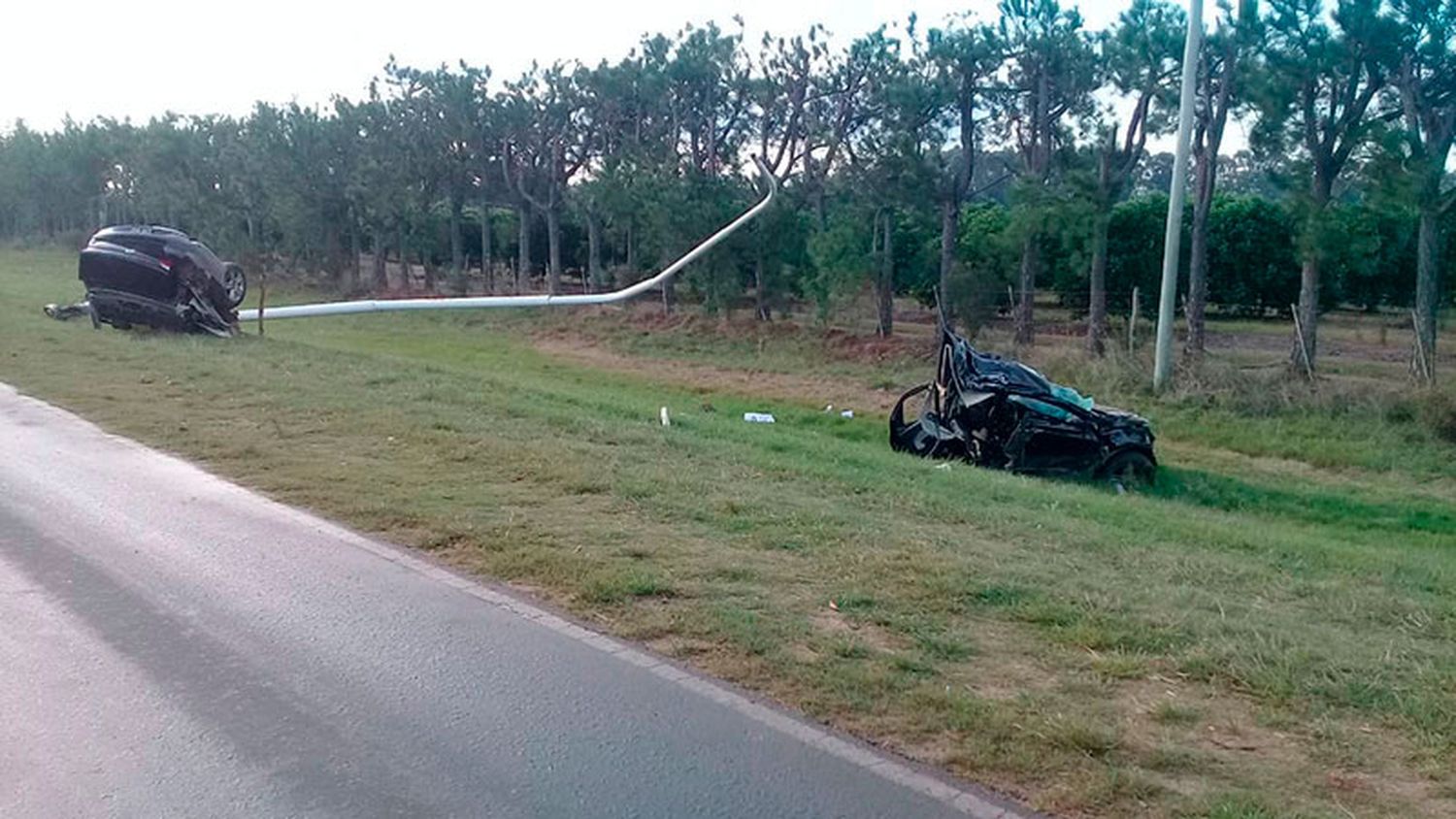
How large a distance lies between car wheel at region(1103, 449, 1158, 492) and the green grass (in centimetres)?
36

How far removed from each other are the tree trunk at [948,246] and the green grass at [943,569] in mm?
11415

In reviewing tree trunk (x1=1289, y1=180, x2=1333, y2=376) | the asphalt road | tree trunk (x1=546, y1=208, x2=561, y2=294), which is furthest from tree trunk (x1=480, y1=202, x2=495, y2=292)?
the asphalt road

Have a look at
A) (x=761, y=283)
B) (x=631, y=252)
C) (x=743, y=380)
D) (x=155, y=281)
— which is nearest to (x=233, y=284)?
(x=155, y=281)

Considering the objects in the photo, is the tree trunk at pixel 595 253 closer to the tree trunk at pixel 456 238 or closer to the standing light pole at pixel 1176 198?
the tree trunk at pixel 456 238

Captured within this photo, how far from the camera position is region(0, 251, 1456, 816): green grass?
4.84 meters

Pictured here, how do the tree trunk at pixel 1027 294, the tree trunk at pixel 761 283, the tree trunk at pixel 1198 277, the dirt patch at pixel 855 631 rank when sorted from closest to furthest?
the dirt patch at pixel 855 631
the tree trunk at pixel 1198 277
the tree trunk at pixel 1027 294
the tree trunk at pixel 761 283

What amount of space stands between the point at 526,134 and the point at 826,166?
13.0 m

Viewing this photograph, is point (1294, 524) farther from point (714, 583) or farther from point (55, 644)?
point (55, 644)

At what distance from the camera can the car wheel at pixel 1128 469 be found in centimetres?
1573

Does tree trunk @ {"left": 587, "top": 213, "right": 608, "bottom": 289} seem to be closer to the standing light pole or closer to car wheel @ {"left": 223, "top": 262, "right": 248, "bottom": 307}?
car wheel @ {"left": 223, "top": 262, "right": 248, "bottom": 307}

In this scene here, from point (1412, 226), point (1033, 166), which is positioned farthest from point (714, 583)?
point (1033, 166)

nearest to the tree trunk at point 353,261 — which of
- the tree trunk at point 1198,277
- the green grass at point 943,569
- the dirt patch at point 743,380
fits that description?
the dirt patch at point 743,380

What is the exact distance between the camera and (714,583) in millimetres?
6926

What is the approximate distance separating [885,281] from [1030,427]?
49.7 ft
